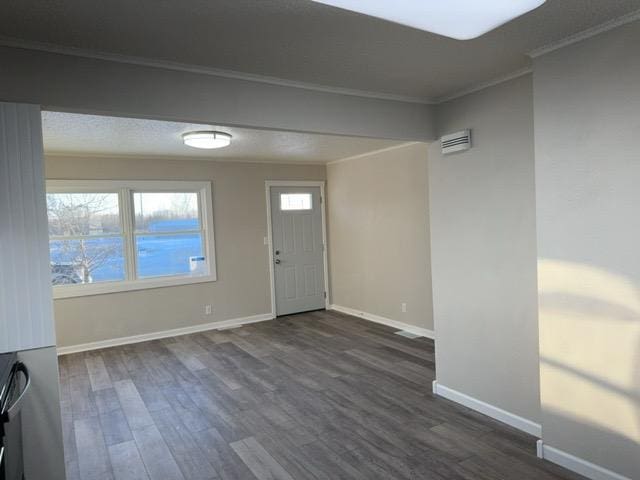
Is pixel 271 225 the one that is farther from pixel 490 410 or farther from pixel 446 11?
pixel 446 11

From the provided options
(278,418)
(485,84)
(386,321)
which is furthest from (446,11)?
(386,321)

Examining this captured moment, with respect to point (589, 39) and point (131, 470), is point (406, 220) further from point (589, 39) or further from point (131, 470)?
point (131, 470)

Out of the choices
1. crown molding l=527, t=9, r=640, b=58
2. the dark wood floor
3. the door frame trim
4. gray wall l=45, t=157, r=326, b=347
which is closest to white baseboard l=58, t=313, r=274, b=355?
gray wall l=45, t=157, r=326, b=347

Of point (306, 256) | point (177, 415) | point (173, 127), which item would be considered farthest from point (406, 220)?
point (177, 415)

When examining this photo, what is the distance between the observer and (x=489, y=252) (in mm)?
3047

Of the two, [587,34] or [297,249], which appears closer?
[587,34]

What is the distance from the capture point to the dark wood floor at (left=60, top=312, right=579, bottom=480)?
260 centimetres

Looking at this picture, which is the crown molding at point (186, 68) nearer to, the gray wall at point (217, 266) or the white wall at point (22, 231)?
the white wall at point (22, 231)

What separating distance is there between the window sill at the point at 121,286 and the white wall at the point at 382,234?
7.01 ft

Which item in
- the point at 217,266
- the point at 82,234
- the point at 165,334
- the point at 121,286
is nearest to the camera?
the point at 82,234

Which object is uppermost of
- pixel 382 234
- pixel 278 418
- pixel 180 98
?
pixel 180 98

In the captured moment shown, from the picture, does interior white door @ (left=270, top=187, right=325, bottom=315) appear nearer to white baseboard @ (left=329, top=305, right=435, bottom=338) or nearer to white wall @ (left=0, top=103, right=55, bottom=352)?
white baseboard @ (left=329, top=305, right=435, bottom=338)

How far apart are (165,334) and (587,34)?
18.2 feet

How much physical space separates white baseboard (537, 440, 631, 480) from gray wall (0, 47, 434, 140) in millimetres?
2344
